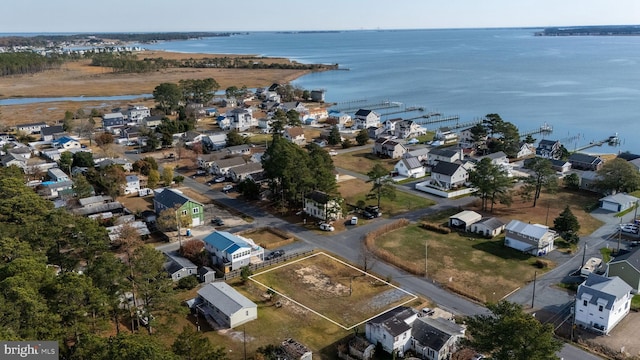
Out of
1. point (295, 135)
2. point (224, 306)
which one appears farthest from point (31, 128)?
point (224, 306)

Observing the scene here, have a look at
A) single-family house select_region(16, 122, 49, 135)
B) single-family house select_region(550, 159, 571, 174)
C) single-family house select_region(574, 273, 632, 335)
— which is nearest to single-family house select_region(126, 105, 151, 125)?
single-family house select_region(16, 122, 49, 135)

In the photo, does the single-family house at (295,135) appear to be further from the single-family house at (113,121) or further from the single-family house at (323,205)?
the single-family house at (113,121)

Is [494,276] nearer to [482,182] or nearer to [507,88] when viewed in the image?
[482,182]

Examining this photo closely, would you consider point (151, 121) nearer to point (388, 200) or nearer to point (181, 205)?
point (181, 205)

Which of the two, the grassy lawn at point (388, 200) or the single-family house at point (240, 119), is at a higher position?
the single-family house at point (240, 119)

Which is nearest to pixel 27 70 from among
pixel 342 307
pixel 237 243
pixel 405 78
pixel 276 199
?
pixel 405 78

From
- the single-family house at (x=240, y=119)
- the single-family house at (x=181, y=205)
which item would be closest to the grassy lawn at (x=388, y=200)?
the single-family house at (x=181, y=205)

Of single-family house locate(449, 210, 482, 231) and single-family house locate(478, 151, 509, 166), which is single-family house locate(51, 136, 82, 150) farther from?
single-family house locate(478, 151, 509, 166)
